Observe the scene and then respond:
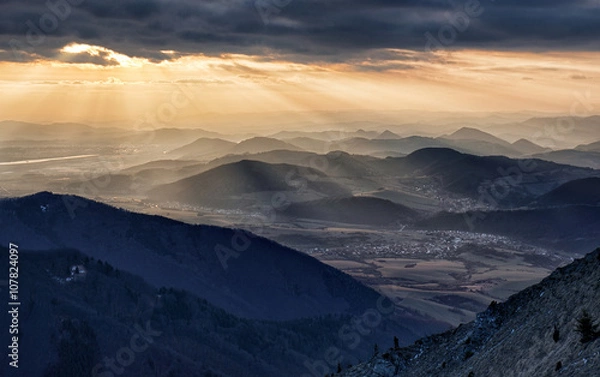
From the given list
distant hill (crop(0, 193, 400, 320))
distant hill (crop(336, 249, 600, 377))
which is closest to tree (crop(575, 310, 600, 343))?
distant hill (crop(336, 249, 600, 377))

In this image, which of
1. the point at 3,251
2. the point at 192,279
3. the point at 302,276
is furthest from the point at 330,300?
the point at 3,251

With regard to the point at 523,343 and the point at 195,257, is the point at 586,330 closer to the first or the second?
the point at 523,343

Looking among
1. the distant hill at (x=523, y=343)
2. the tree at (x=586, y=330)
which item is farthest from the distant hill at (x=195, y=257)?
the tree at (x=586, y=330)

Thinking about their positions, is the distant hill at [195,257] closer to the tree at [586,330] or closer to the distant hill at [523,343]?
the distant hill at [523,343]

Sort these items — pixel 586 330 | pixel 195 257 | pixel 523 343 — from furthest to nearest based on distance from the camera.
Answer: pixel 195 257 → pixel 523 343 → pixel 586 330

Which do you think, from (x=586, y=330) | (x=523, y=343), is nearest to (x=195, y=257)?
(x=523, y=343)

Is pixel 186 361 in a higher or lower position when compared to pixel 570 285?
lower

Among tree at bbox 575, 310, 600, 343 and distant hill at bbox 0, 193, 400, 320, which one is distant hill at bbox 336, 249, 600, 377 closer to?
tree at bbox 575, 310, 600, 343

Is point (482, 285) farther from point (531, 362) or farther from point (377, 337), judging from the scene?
point (531, 362)
